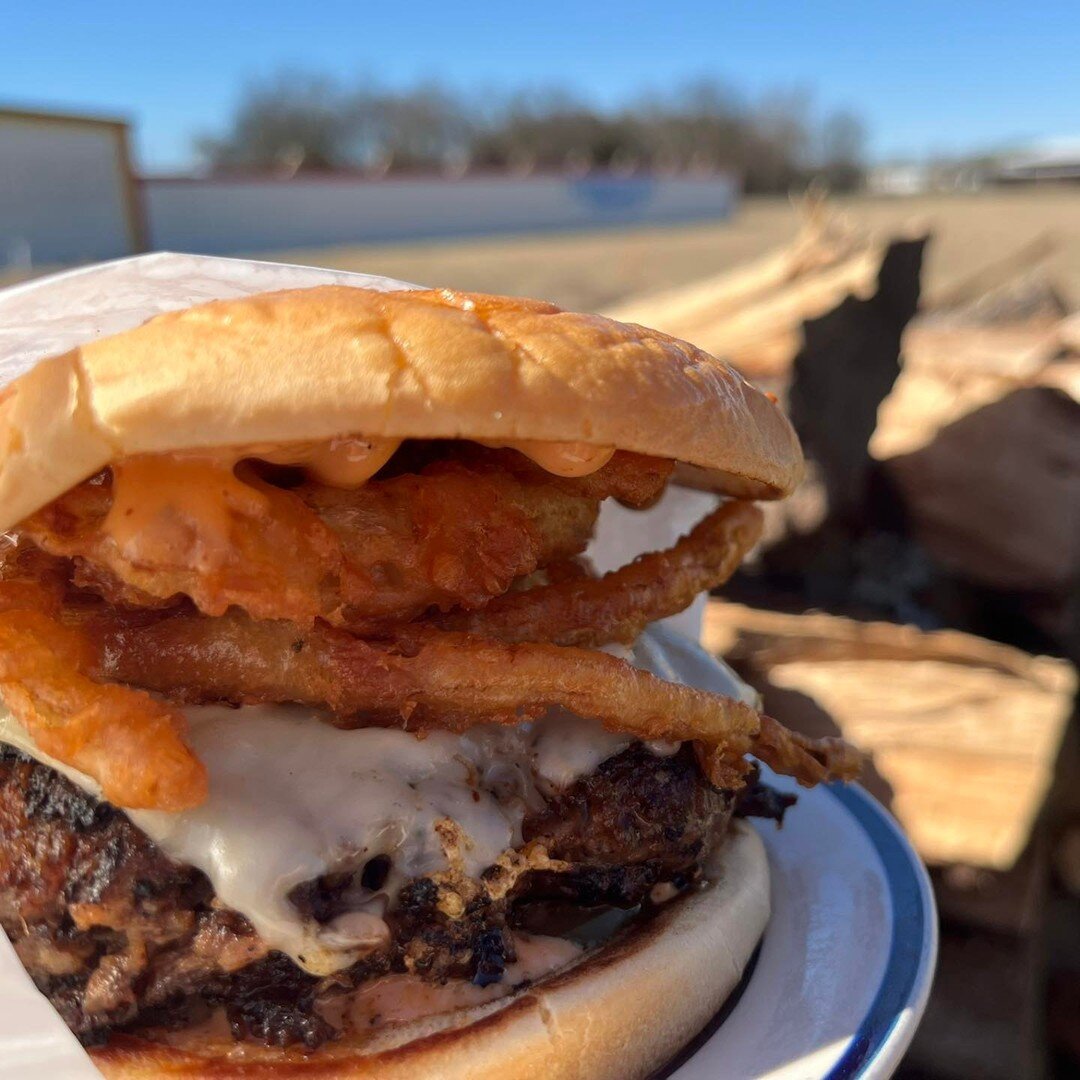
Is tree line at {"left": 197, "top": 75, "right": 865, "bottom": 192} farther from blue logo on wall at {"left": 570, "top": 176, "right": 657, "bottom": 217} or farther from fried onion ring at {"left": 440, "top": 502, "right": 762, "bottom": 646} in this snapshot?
fried onion ring at {"left": 440, "top": 502, "right": 762, "bottom": 646}

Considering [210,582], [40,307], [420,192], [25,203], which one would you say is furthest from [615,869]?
[420,192]

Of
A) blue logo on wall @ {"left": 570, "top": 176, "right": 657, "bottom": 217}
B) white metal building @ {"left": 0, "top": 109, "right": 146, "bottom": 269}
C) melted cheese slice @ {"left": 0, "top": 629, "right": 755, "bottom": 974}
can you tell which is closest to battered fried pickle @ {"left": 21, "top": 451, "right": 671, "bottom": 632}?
melted cheese slice @ {"left": 0, "top": 629, "right": 755, "bottom": 974}

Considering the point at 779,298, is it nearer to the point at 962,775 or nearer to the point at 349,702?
the point at 962,775

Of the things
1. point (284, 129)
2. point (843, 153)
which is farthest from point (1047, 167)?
point (284, 129)

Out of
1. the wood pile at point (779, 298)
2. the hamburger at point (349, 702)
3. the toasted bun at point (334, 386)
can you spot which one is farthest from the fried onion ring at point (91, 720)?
the wood pile at point (779, 298)

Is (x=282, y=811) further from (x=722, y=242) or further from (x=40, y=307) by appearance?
(x=722, y=242)

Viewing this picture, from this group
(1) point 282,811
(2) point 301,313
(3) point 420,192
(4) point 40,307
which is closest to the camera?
(2) point 301,313

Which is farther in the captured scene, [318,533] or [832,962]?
[832,962]
